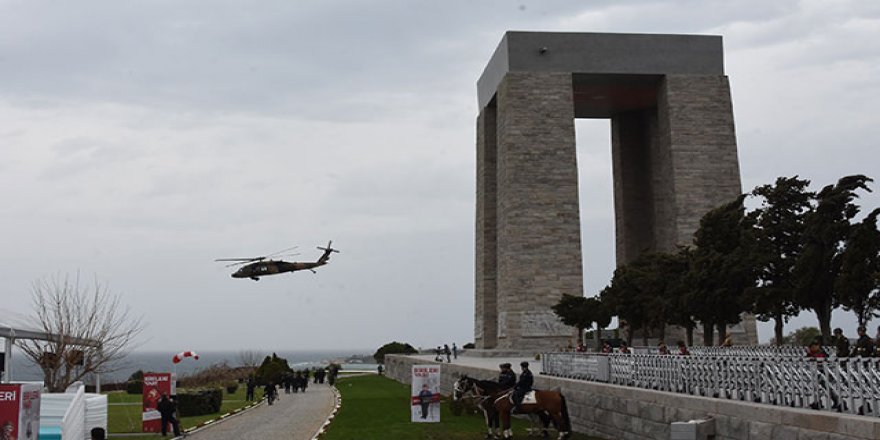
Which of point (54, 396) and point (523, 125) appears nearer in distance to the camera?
point (54, 396)

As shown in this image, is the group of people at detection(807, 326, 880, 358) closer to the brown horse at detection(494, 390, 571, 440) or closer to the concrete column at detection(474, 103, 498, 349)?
the brown horse at detection(494, 390, 571, 440)

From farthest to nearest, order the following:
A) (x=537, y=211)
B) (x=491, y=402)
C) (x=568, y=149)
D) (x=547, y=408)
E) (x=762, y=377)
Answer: (x=568, y=149) → (x=537, y=211) → (x=491, y=402) → (x=547, y=408) → (x=762, y=377)

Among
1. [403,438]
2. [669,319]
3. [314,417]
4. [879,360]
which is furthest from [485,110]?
[879,360]

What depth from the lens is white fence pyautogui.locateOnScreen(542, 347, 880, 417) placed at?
A: 11352 mm

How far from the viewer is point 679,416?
1538 cm

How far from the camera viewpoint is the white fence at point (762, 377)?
11.4m

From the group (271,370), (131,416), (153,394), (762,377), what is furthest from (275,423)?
(271,370)

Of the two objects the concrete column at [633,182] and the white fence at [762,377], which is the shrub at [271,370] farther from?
the white fence at [762,377]

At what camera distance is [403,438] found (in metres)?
19.2

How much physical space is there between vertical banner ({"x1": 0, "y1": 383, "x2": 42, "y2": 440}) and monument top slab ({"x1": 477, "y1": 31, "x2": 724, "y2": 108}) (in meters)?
46.8

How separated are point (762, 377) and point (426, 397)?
996cm

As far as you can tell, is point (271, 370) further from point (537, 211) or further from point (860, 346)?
point (860, 346)

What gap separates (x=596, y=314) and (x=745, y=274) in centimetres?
1598

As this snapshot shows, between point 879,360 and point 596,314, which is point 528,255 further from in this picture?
point 879,360
